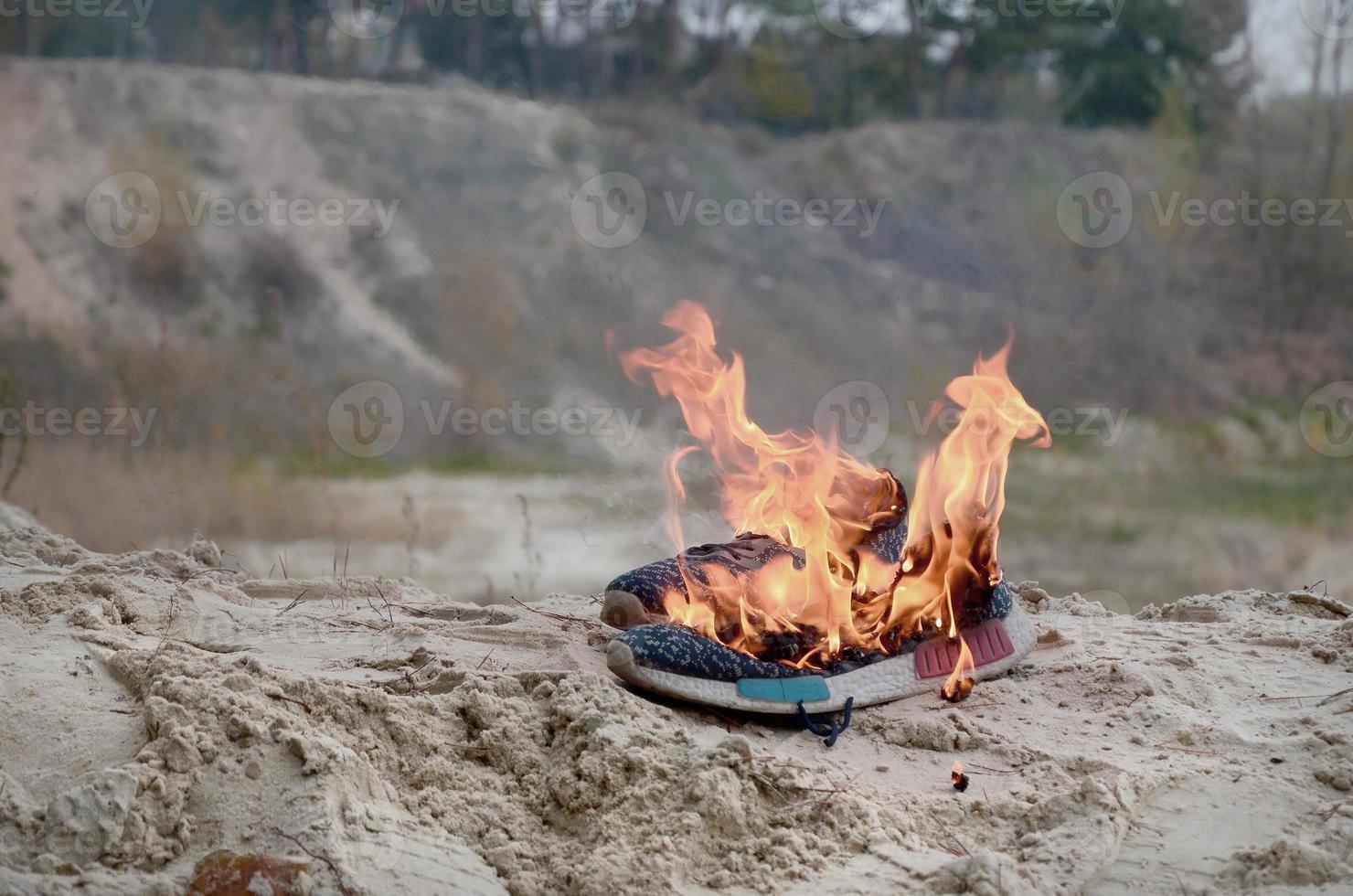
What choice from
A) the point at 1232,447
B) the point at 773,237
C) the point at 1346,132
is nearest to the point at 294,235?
the point at 773,237

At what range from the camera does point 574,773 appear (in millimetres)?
2783

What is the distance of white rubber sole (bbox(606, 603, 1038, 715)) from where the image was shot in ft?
10.3

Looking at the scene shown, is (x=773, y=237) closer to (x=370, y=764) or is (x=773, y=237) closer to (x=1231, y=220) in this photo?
(x=1231, y=220)

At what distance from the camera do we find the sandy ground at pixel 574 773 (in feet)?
8.03
